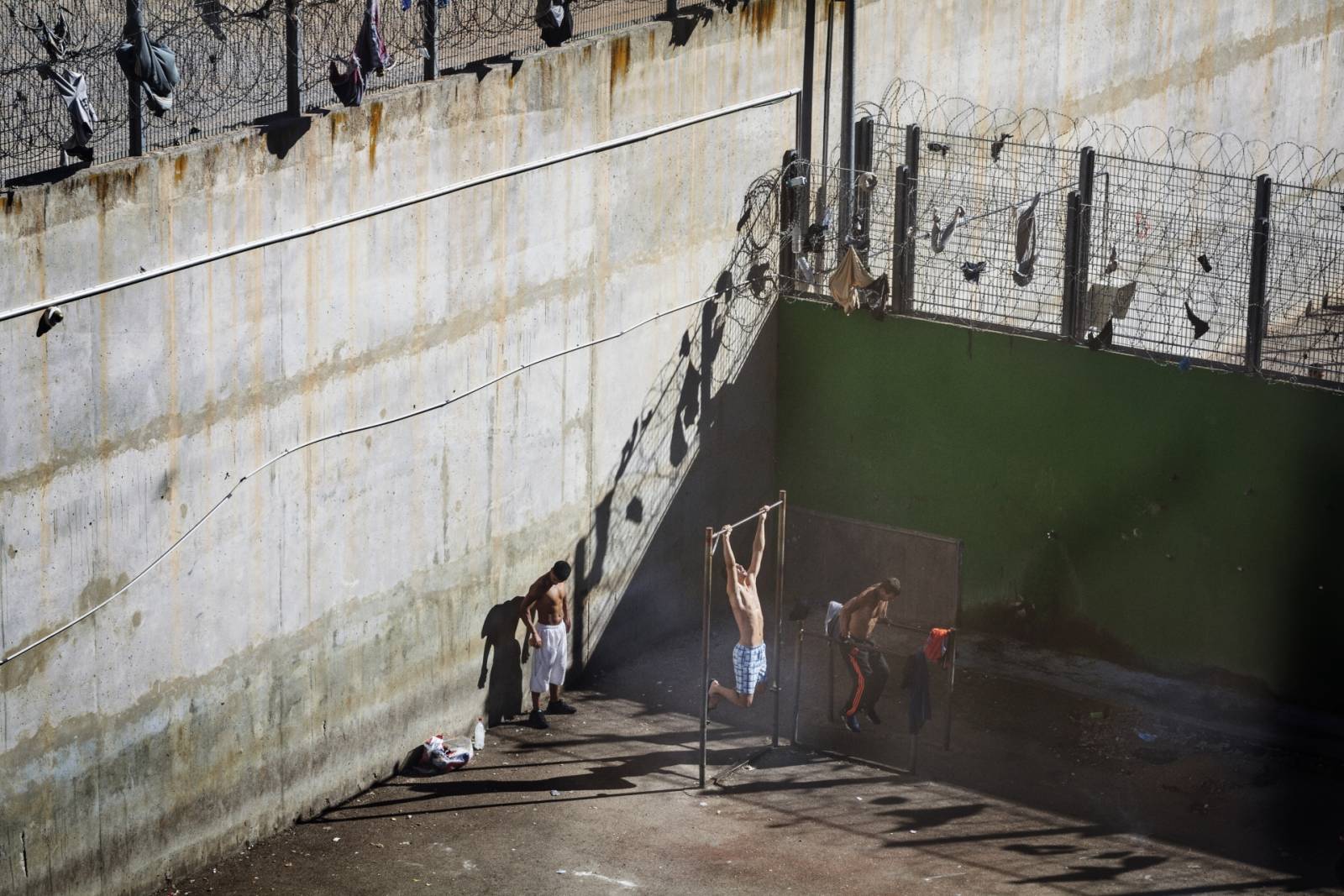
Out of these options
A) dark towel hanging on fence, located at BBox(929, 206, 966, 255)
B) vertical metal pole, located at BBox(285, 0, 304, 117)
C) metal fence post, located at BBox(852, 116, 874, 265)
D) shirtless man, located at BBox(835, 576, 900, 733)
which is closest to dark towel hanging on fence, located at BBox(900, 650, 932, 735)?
shirtless man, located at BBox(835, 576, 900, 733)

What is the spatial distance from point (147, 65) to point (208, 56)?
745 mm

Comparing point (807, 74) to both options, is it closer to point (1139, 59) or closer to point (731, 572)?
point (731, 572)

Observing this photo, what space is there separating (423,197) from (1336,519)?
7.30 m

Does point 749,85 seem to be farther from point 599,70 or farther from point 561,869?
point 561,869

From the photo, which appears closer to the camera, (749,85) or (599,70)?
(599,70)

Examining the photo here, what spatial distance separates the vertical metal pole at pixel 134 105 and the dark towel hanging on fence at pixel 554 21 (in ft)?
12.0

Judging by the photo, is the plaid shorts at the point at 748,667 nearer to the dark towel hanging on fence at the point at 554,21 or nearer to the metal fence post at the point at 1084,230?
the metal fence post at the point at 1084,230

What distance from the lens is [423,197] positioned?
1411 centimetres

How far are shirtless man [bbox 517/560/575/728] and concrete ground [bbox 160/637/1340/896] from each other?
25 centimetres

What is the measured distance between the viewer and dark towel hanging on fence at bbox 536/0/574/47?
1522cm

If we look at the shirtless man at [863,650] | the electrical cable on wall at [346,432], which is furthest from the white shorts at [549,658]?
the shirtless man at [863,650]

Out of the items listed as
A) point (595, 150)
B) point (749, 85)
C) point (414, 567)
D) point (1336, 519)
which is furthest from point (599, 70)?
point (1336, 519)

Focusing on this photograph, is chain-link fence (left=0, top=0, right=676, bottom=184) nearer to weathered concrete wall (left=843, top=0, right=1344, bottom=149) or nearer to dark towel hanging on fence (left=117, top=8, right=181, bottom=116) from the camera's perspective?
dark towel hanging on fence (left=117, top=8, right=181, bottom=116)

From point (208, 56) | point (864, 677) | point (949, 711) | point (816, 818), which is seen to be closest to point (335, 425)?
point (208, 56)
